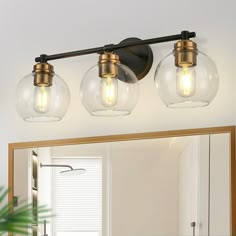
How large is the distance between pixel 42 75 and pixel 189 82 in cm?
42

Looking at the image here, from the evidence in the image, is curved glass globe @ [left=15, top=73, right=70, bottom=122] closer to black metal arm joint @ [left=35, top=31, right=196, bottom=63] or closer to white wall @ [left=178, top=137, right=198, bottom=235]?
black metal arm joint @ [left=35, top=31, right=196, bottom=63]

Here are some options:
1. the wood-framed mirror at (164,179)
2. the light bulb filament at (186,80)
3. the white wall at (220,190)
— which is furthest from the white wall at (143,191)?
the light bulb filament at (186,80)

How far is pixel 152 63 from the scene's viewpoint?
1.47m

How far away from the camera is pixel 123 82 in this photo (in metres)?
1.34

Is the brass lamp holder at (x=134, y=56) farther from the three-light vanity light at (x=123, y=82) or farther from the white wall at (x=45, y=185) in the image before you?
the white wall at (x=45, y=185)

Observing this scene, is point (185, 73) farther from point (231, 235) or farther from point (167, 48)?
point (231, 235)

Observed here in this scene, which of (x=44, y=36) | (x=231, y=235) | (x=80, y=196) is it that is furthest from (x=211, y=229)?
(x=44, y=36)

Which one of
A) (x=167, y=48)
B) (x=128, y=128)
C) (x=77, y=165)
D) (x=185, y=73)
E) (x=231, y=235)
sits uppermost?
(x=167, y=48)

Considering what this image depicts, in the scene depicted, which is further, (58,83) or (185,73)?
(58,83)

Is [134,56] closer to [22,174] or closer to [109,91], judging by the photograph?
[109,91]

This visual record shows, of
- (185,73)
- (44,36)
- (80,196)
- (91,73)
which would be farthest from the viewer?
(44,36)

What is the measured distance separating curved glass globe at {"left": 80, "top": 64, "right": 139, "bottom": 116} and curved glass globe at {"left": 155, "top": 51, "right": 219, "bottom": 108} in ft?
0.27

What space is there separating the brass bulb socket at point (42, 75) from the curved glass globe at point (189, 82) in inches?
12.3

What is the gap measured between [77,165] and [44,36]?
1.47 ft
